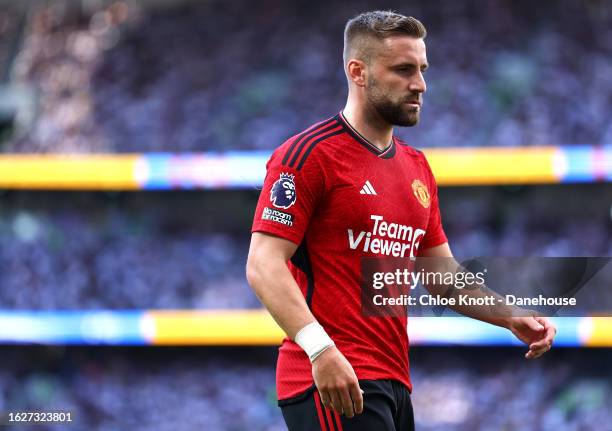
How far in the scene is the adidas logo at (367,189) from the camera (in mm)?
2729

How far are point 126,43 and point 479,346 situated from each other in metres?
4.85

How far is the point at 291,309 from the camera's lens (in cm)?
248

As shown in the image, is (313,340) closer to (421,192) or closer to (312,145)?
(312,145)

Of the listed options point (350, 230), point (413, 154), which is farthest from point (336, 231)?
point (413, 154)

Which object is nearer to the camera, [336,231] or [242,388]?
[336,231]

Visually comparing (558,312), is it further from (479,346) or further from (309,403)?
(479,346)

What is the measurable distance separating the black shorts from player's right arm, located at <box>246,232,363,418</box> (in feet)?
0.63

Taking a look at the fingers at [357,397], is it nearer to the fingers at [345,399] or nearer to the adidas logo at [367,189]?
the fingers at [345,399]

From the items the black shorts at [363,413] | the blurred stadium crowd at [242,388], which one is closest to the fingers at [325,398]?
the black shorts at [363,413]

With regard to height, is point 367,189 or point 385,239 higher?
point 367,189

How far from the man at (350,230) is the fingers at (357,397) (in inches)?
1.4

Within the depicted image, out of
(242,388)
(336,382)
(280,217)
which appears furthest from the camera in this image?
(242,388)

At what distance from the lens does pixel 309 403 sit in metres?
2.64

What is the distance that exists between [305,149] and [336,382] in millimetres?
674
